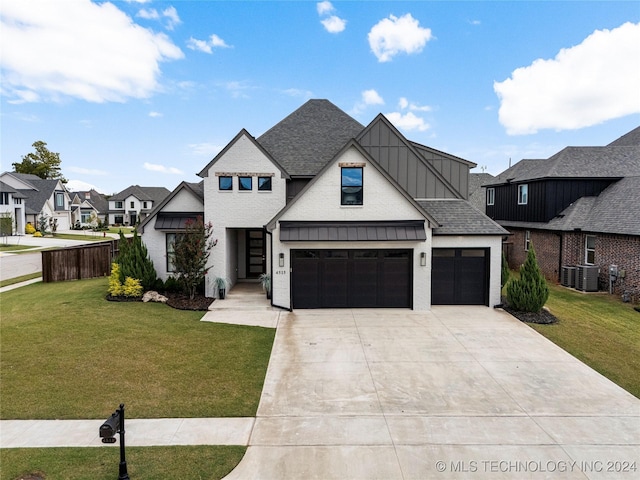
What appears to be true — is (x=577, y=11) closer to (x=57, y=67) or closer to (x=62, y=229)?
(x=57, y=67)

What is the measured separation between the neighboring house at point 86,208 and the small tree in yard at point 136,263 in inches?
2286

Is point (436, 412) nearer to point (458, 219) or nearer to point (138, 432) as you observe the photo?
point (138, 432)

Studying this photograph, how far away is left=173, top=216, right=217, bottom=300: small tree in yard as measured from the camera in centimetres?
1498

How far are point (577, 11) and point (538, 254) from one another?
1291 cm

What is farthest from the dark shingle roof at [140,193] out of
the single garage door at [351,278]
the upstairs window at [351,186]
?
the upstairs window at [351,186]

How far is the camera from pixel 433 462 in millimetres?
5668

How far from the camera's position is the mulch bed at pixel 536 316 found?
13.2 m

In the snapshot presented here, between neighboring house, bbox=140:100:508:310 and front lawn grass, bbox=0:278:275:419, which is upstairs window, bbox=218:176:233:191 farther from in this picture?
front lawn grass, bbox=0:278:275:419

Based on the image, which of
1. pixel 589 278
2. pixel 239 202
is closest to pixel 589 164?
pixel 589 278

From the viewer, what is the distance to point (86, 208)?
241ft

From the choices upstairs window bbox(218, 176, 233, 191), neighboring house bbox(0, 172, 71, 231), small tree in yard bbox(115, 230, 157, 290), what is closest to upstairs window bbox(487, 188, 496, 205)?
upstairs window bbox(218, 176, 233, 191)

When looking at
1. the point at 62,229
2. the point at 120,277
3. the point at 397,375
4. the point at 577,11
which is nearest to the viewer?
the point at 397,375

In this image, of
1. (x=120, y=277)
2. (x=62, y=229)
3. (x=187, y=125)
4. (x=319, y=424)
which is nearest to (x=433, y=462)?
(x=319, y=424)

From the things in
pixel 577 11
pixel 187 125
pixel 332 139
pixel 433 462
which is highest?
pixel 577 11
